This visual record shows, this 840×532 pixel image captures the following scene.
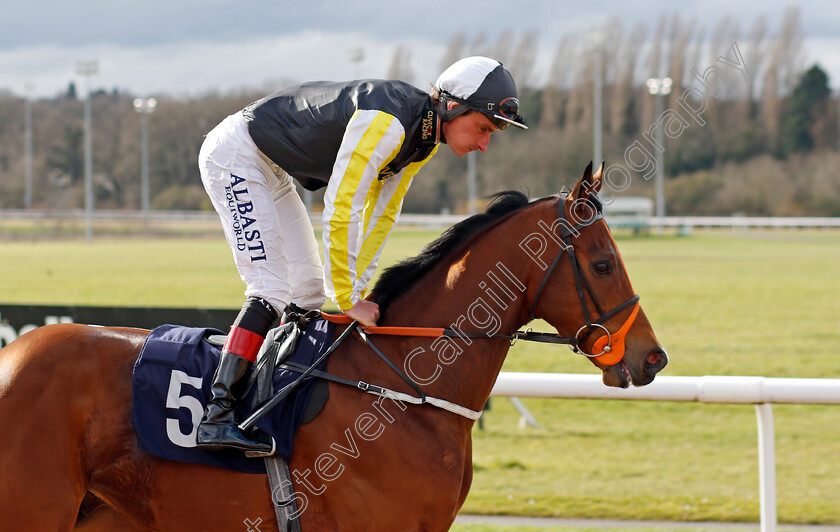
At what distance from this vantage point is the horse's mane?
113 inches

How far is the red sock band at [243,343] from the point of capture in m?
2.65

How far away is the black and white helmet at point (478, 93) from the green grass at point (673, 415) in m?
2.58

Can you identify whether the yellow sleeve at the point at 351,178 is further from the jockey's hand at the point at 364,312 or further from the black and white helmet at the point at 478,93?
Answer: the black and white helmet at the point at 478,93

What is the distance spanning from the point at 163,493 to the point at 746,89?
57770 millimetres

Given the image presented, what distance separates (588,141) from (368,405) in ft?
170

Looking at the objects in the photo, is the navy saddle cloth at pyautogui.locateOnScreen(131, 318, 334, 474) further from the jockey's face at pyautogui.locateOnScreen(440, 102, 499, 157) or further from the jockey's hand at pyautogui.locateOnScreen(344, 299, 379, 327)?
the jockey's face at pyautogui.locateOnScreen(440, 102, 499, 157)

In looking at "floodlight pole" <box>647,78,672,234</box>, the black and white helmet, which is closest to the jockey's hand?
the black and white helmet

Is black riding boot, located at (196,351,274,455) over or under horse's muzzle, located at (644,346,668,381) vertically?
under

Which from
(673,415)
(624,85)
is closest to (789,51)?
(624,85)

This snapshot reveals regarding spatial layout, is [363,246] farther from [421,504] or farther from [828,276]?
[828,276]

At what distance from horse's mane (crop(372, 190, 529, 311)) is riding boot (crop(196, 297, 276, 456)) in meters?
0.42

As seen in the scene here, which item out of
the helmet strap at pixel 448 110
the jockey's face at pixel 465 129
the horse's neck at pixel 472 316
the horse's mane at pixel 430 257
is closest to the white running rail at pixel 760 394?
the horse's neck at pixel 472 316

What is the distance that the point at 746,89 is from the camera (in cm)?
5466

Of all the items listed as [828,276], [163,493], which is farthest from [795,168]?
[163,493]
